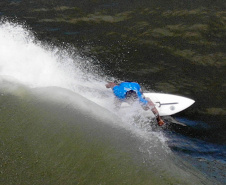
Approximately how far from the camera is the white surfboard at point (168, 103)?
953 cm

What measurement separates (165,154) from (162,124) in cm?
132

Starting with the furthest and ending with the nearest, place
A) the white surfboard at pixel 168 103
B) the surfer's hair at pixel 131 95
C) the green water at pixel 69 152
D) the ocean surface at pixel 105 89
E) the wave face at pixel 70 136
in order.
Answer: the white surfboard at pixel 168 103 → the surfer's hair at pixel 131 95 → the ocean surface at pixel 105 89 → the wave face at pixel 70 136 → the green water at pixel 69 152

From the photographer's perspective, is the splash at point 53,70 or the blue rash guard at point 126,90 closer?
the blue rash guard at point 126,90

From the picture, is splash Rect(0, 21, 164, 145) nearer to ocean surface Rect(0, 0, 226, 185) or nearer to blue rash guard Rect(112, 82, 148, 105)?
ocean surface Rect(0, 0, 226, 185)

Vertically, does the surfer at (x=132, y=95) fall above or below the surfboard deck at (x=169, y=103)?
above

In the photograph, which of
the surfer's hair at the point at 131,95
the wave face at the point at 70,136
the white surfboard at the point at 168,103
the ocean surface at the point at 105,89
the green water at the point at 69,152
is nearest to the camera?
the green water at the point at 69,152

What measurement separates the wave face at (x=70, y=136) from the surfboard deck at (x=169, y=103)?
0.90 metres

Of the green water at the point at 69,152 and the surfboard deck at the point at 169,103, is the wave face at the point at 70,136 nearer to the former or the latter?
the green water at the point at 69,152

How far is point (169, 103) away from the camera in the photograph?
31.5 feet

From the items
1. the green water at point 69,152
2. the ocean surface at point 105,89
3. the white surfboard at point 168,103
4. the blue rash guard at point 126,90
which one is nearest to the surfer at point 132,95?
the blue rash guard at point 126,90

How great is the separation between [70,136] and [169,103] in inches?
144

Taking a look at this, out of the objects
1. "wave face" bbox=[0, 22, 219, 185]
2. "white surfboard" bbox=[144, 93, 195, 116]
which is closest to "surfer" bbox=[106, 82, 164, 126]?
"wave face" bbox=[0, 22, 219, 185]

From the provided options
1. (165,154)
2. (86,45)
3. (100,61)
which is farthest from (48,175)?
(86,45)

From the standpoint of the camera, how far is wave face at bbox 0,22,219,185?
6.18 metres
